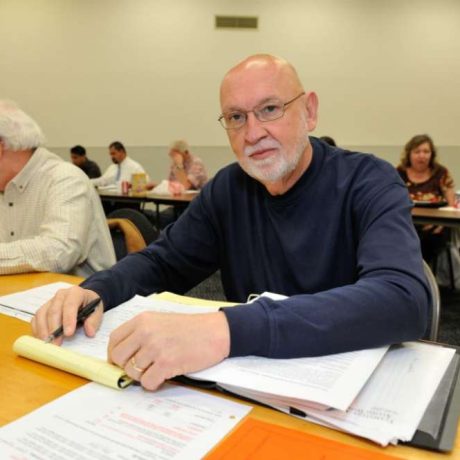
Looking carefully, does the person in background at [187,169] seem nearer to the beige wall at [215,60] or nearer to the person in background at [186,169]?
the person in background at [186,169]

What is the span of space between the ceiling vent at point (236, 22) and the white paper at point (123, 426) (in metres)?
7.16

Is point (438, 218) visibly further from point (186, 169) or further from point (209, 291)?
point (186, 169)

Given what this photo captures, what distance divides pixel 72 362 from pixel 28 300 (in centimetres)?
51

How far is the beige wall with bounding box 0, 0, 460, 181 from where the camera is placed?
699 cm

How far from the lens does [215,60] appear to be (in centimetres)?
711

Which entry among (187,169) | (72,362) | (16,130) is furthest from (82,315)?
(187,169)

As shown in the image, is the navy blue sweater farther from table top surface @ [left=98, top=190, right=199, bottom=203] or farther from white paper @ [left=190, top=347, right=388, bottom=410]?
table top surface @ [left=98, top=190, right=199, bottom=203]

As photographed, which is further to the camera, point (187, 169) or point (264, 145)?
point (187, 169)

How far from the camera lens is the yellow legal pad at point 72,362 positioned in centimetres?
71

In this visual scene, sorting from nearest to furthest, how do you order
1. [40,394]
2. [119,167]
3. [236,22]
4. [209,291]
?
[40,394]
[209,291]
[119,167]
[236,22]

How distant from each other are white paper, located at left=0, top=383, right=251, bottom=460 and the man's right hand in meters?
0.18

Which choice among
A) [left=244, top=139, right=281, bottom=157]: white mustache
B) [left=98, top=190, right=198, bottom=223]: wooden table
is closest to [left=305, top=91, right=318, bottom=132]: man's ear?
[left=244, top=139, right=281, bottom=157]: white mustache

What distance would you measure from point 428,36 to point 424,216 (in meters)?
4.92

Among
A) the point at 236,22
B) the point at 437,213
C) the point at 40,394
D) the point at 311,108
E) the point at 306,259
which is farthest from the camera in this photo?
the point at 236,22
